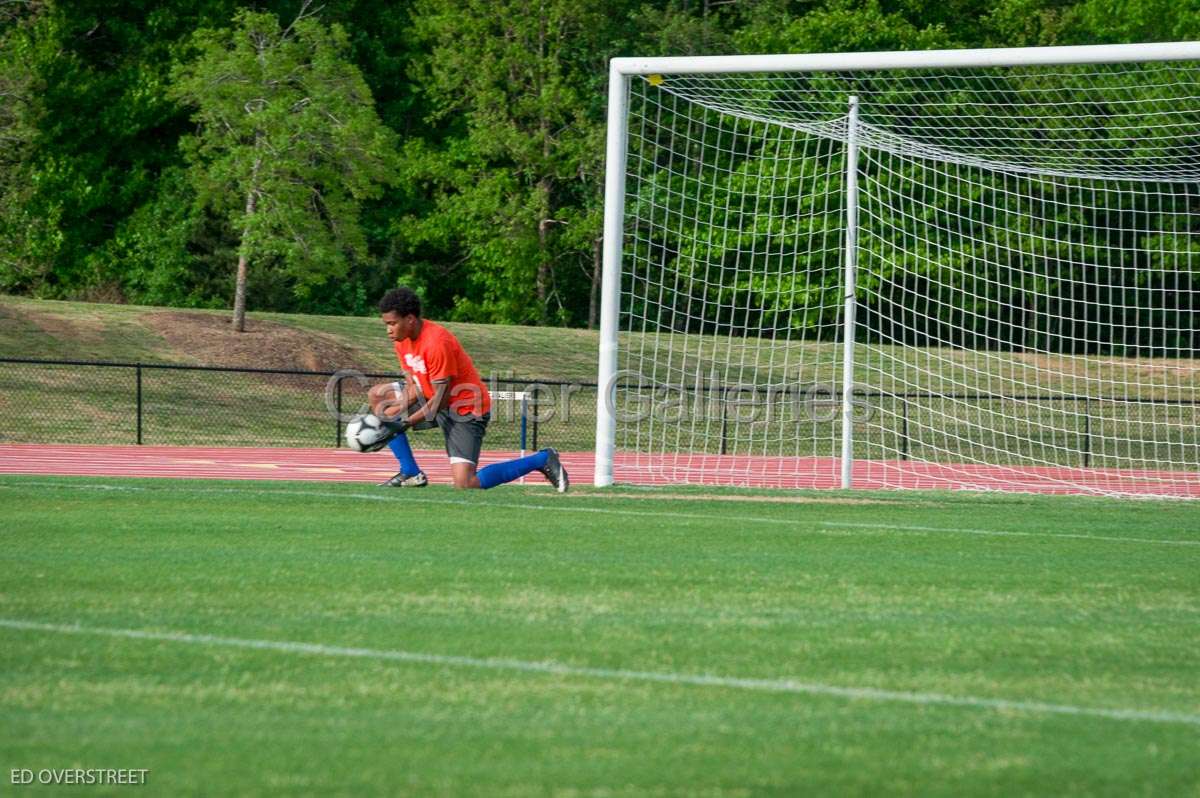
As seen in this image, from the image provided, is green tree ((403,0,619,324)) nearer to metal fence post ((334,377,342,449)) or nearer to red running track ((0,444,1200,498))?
metal fence post ((334,377,342,449))

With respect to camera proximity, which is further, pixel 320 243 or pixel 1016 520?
pixel 320 243

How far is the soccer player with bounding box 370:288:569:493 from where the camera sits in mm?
12922

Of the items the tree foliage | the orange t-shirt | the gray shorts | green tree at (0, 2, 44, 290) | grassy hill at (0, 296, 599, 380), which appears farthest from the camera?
the tree foliage

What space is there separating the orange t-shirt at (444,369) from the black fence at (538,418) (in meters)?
11.3

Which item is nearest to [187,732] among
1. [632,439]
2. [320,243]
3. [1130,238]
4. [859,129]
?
[859,129]

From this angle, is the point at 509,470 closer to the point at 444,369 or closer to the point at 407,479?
the point at 444,369

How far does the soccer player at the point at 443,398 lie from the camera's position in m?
12.9

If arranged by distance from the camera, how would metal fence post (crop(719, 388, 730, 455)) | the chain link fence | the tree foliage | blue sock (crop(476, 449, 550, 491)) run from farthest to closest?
the tree foliage
the chain link fence
metal fence post (crop(719, 388, 730, 455))
blue sock (crop(476, 449, 550, 491))

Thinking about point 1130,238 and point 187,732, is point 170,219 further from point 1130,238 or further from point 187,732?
point 187,732

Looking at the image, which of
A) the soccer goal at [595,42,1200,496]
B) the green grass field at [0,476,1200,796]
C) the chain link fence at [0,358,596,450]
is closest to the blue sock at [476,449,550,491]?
the soccer goal at [595,42,1200,496]

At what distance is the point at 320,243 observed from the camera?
30.6 m

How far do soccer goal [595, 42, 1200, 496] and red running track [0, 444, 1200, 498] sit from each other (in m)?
0.15

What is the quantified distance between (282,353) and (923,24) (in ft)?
93.4

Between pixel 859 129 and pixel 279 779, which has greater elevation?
pixel 859 129
